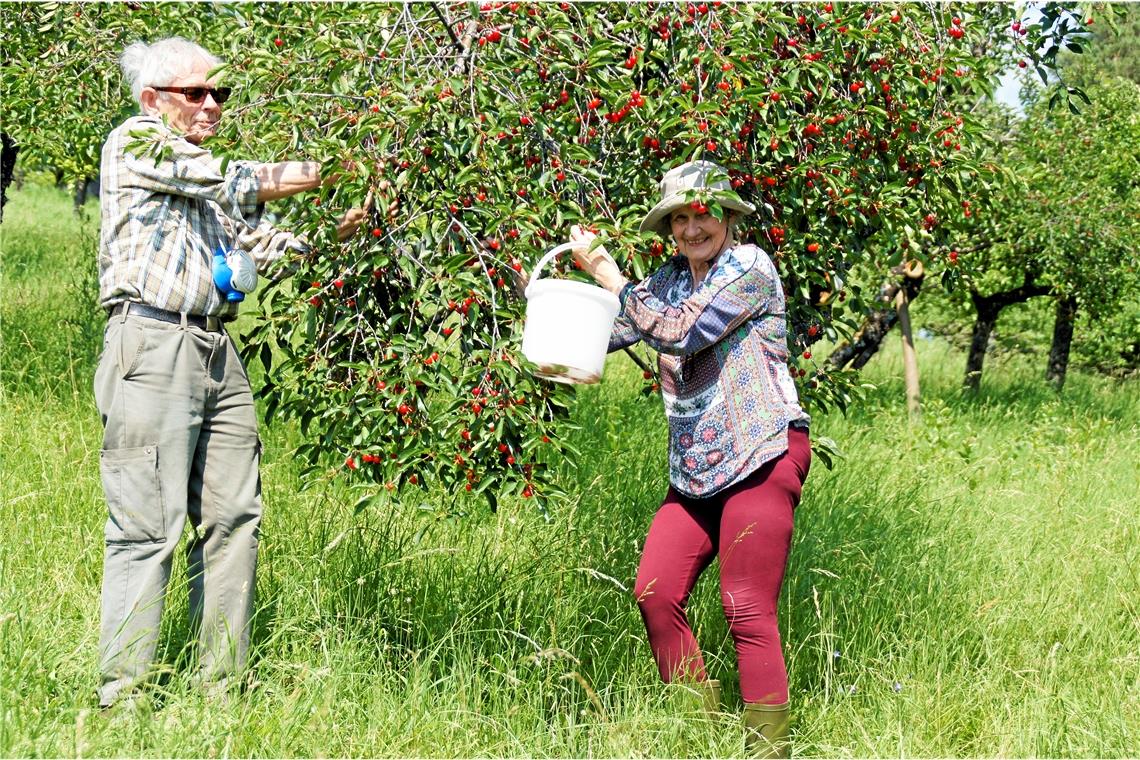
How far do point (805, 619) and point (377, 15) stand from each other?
2.43 meters

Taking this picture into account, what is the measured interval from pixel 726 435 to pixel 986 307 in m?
9.22

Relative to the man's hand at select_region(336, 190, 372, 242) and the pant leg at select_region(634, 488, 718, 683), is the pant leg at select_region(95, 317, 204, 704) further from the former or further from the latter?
the pant leg at select_region(634, 488, 718, 683)

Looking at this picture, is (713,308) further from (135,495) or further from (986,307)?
(986,307)

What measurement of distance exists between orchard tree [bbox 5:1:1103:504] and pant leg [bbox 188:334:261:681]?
0.14 metres

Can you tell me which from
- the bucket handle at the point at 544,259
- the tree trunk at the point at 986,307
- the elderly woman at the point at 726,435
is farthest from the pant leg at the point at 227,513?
the tree trunk at the point at 986,307

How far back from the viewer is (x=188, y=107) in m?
2.78

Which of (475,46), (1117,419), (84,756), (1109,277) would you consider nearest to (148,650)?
(84,756)

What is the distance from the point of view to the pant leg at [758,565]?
271 cm

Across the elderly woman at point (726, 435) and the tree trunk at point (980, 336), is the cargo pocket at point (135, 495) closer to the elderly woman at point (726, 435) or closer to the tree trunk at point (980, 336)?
the elderly woman at point (726, 435)

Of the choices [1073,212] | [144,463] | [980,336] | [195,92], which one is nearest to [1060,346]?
[980,336]

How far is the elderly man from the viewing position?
2.67 m

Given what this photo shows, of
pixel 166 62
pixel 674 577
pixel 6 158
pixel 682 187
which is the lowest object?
pixel 674 577

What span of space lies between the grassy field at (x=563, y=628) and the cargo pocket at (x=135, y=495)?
41cm

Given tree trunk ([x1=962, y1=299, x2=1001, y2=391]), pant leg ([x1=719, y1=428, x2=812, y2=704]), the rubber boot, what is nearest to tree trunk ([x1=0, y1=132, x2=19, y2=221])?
pant leg ([x1=719, y1=428, x2=812, y2=704])
